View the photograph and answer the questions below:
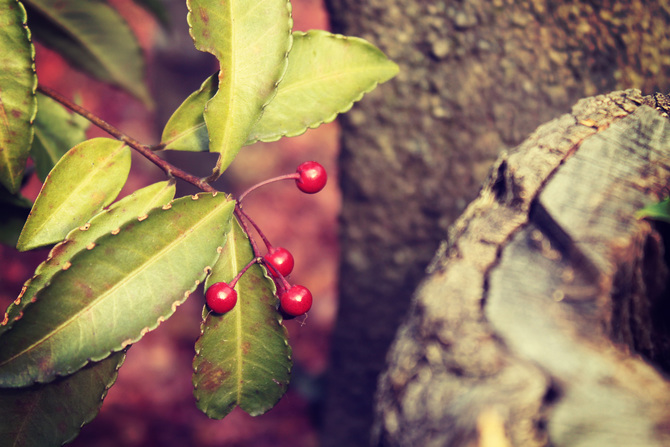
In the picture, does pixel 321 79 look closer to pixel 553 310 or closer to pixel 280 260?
pixel 280 260

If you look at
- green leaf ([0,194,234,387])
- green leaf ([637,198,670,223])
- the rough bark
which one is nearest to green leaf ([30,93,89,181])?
green leaf ([0,194,234,387])

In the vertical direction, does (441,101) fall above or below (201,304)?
above

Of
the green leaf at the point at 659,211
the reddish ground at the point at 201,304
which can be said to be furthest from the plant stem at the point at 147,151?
the reddish ground at the point at 201,304

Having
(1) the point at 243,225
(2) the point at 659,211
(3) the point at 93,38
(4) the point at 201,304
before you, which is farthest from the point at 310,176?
(4) the point at 201,304

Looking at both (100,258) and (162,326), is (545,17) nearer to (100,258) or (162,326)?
(100,258)

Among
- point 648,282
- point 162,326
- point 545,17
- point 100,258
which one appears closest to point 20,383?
point 100,258

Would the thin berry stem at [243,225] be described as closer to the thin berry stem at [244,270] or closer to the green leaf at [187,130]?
the thin berry stem at [244,270]
